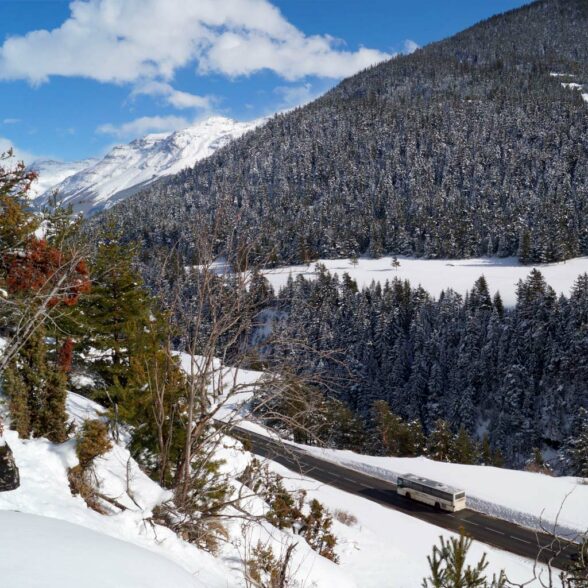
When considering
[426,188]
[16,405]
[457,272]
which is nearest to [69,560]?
[16,405]

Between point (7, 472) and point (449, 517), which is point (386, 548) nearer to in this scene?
point (449, 517)

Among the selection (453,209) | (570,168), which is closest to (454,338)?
(453,209)

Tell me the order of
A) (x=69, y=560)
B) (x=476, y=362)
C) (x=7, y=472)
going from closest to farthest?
(x=69, y=560) < (x=7, y=472) < (x=476, y=362)

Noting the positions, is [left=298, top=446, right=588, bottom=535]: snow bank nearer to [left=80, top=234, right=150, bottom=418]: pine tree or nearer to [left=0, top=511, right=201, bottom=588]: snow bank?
[left=80, top=234, right=150, bottom=418]: pine tree

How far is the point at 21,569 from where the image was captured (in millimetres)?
3668

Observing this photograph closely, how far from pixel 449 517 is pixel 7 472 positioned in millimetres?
22263

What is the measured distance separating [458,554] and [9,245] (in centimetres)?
1164

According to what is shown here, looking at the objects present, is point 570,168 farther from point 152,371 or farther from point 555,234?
point 152,371

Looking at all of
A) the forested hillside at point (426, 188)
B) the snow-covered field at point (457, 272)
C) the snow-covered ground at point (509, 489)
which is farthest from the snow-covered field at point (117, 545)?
the forested hillside at point (426, 188)

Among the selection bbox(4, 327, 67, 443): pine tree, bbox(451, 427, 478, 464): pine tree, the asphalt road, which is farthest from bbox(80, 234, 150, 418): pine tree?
bbox(451, 427, 478, 464): pine tree

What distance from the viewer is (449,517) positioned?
23.7 metres

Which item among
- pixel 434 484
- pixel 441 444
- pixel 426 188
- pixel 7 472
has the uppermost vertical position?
pixel 426 188

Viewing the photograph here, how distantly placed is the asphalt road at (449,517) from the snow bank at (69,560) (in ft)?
36.5

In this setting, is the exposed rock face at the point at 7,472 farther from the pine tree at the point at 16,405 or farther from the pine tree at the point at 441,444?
the pine tree at the point at 441,444
